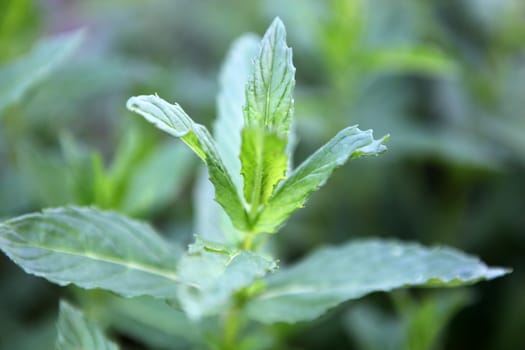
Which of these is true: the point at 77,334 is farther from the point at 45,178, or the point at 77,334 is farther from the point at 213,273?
the point at 45,178

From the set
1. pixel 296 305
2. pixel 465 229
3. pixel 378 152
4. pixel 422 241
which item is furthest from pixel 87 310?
pixel 465 229

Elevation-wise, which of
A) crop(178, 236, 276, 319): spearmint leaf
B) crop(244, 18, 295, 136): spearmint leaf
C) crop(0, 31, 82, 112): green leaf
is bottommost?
crop(178, 236, 276, 319): spearmint leaf

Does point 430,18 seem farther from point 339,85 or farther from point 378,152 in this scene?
point 378,152

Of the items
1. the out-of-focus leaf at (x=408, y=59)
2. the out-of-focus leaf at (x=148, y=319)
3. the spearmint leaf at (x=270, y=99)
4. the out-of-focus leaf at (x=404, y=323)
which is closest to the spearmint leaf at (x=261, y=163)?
the spearmint leaf at (x=270, y=99)

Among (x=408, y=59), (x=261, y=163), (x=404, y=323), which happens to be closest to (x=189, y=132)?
(x=261, y=163)

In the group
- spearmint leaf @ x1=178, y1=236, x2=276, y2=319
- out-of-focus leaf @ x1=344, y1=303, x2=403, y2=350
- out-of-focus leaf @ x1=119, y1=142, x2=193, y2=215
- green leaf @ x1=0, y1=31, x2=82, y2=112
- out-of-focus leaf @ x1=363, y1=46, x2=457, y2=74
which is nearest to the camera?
spearmint leaf @ x1=178, y1=236, x2=276, y2=319

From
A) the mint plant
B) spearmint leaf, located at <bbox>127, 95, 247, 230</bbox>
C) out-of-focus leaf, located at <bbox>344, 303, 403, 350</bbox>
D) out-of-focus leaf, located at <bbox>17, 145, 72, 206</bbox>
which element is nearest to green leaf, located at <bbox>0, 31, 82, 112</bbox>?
out-of-focus leaf, located at <bbox>17, 145, 72, 206</bbox>

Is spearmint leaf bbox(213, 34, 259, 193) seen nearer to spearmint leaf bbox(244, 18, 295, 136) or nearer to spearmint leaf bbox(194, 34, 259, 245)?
spearmint leaf bbox(194, 34, 259, 245)
